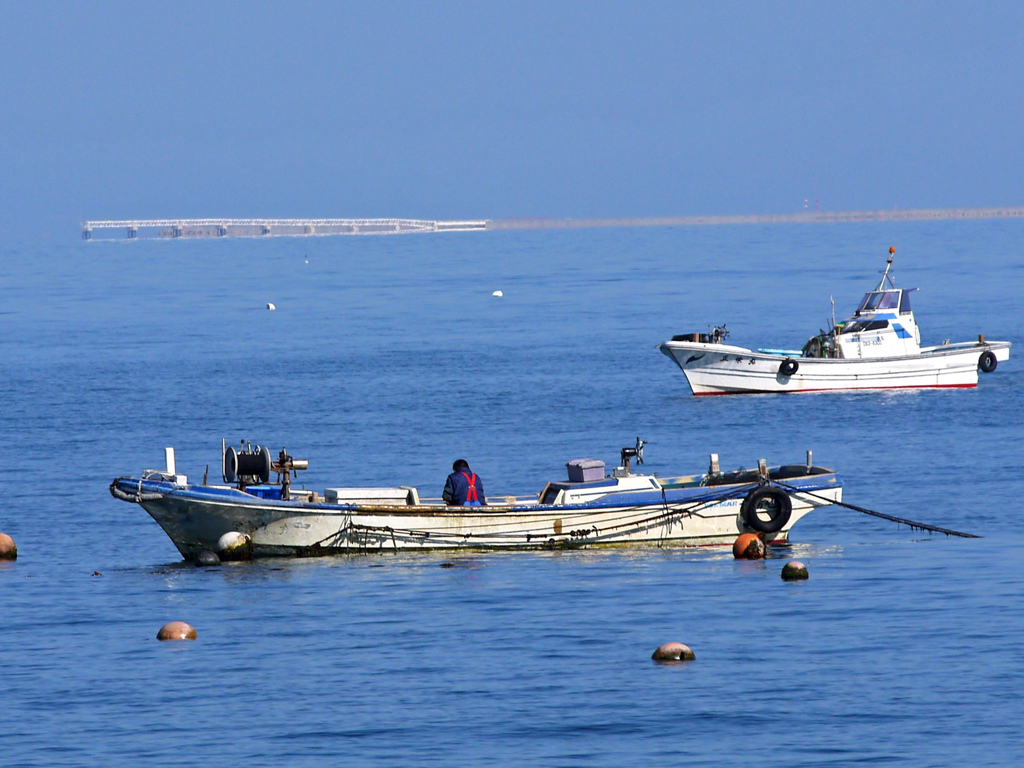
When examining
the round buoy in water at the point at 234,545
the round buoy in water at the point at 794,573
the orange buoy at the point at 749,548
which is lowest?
the round buoy in water at the point at 794,573

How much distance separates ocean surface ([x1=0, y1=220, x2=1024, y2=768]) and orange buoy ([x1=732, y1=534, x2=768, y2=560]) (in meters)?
0.29

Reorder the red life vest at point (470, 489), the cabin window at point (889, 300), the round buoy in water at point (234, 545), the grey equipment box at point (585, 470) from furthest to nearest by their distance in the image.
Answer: the cabin window at point (889, 300), the grey equipment box at point (585, 470), the red life vest at point (470, 489), the round buoy in water at point (234, 545)

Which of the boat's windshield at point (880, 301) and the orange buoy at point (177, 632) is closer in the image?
the orange buoy at point (177, 632)

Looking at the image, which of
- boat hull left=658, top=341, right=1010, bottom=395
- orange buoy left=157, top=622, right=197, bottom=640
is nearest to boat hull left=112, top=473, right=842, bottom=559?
orange buoy left=157, top=622, right=197, bottom=640

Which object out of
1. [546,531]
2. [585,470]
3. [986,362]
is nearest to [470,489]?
[546,531]

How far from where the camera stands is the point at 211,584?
26047mm

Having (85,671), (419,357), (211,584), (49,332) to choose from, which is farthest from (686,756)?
(49,332)

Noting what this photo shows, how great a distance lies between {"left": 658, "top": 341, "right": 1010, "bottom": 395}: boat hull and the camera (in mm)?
51344

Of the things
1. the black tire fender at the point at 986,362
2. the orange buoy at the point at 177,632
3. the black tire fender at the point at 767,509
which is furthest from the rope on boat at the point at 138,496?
the black tire fender at the point at 986,362

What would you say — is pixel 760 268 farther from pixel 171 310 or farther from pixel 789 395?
pixel 789 395

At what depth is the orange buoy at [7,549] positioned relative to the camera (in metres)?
29.0

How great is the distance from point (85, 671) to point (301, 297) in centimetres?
10376

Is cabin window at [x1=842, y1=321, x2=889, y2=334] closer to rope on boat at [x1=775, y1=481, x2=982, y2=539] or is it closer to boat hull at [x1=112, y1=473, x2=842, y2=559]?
rope on boat at [x1=775, y1=481, x2=982, y2=539]

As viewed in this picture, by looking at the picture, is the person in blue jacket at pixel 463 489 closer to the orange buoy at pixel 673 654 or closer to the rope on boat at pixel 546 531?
the rope on boat at pixel 546 531
